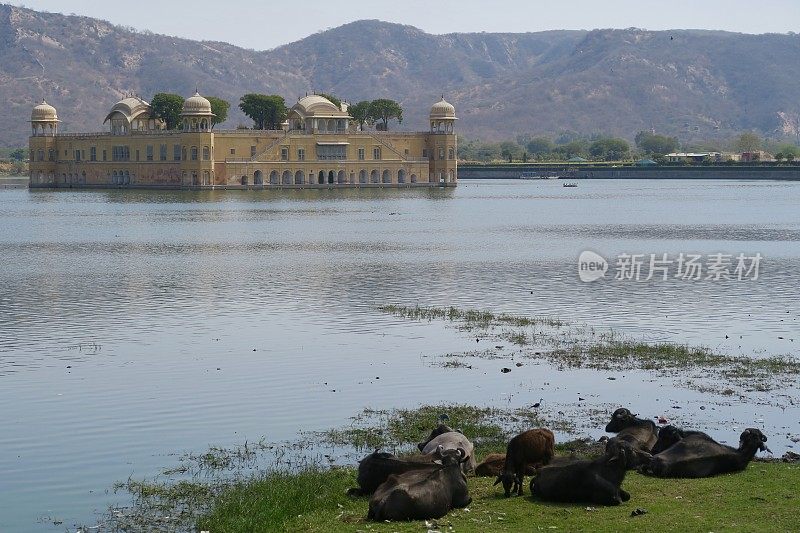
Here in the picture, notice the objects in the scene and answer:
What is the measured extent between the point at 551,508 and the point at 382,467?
1.72 metres

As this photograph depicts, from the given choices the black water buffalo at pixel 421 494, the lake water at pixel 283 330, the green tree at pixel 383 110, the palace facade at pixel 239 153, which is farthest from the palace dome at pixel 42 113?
the black water buffalo at pixel 421 494

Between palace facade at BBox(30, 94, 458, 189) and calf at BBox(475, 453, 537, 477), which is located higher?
palace facade at BBox(30, 94, 458, 189)

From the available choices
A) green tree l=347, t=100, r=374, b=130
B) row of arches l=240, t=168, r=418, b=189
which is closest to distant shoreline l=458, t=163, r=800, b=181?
green tree l=347, t=100, r=374, b=130

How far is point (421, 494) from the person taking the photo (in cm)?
1216

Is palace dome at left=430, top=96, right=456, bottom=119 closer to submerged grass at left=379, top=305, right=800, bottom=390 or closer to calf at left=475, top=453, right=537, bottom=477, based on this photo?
submerged grass at left=379, top=305, right=800, bottom=390

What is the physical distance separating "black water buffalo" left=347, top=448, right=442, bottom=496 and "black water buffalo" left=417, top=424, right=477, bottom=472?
614 millimetres

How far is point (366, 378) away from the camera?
66.7ft

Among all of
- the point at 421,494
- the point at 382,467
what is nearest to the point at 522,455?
the point at 382,467

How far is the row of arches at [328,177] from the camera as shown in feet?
383

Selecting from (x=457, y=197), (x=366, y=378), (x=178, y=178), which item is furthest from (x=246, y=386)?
(x=178, y=178)

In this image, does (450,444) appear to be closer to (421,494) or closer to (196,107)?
(421,494)

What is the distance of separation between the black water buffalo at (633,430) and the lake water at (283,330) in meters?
1.44

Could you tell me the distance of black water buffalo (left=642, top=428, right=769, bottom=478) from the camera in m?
13.6

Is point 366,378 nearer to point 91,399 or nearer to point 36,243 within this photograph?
point 91,399
